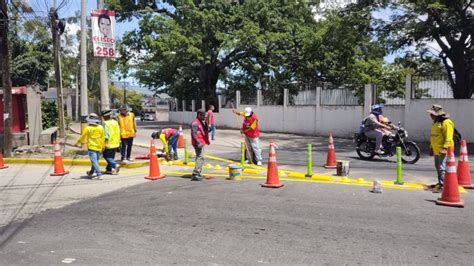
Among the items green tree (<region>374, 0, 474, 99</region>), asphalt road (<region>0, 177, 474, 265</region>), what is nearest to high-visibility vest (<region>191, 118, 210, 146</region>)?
asphalt road (<region>0, 177, 474, 265</region>)

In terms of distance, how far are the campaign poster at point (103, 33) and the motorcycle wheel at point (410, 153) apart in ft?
29.3

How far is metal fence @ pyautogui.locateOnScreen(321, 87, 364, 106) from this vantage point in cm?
2458

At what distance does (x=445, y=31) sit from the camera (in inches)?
803

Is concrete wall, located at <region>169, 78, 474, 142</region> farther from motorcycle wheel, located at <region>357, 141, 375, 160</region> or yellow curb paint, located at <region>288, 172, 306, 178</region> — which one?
yellow curb paint, located at <region>288, 172, 306, 178</region>

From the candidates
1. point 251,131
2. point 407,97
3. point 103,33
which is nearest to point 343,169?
point 251,131

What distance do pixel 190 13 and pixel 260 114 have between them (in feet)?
32.5

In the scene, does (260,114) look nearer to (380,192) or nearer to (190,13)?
(190,13)

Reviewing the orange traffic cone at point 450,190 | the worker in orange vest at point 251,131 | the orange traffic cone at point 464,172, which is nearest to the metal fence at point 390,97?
the worker in orange vest at point 251,131

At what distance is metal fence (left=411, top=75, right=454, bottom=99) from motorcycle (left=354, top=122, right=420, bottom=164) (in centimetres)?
811

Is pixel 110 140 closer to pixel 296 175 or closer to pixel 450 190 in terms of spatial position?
pixel 296 175

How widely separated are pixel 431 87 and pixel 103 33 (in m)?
14.2

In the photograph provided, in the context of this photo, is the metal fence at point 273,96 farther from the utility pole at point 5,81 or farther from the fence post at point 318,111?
the utility pole at point 5,81

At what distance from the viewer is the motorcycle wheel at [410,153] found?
43.7ft

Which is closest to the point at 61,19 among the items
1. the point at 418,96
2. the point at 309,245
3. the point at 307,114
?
the point at 307,114
